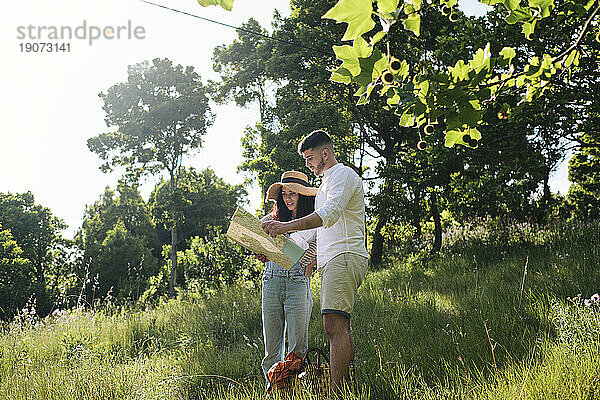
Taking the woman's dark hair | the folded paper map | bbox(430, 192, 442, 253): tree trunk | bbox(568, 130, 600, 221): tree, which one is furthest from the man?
bbox(430, 192, 442, 253): tree trunk

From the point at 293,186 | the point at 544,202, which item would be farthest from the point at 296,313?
the point at 544,202

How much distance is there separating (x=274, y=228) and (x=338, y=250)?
0.46 metres

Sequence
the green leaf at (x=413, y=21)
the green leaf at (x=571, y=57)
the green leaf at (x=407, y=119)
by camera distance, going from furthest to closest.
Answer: the green leaf at (x=571, y=57) → the green leaf at (x=407, y=119) → the green leaf at (x=413, y=21)

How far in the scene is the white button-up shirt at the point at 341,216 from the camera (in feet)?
9.68

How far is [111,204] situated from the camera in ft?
97.0

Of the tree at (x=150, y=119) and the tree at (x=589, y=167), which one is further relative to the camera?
the tree at (x=150, y=119)

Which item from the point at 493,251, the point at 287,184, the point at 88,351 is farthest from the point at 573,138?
the point at 88,351

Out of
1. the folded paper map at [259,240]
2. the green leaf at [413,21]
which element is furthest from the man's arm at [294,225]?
the green leaf at [413,21]

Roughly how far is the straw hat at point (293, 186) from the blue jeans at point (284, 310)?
63cm

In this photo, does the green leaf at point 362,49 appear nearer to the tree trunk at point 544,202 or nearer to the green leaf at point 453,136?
the green leaf at point 453,136

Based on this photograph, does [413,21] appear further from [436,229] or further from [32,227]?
[32,227]

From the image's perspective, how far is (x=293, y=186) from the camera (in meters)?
3.75

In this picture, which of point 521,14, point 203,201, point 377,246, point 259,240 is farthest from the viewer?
point 203,201

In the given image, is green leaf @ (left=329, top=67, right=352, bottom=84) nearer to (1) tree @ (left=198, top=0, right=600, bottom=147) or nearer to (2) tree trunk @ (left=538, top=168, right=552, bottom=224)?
(1) tree @ (left=198, top=0, right=600, bottom=147)
